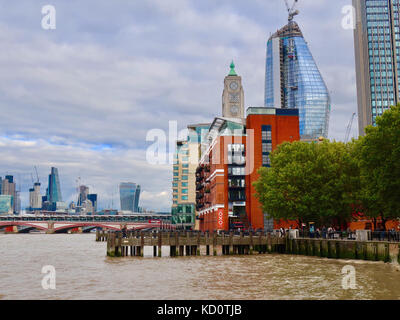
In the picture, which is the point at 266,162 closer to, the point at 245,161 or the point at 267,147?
the point at 267,147

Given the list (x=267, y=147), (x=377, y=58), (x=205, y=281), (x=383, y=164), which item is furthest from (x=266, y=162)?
(x=377, y=58)

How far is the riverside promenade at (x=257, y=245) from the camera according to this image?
41.5 m

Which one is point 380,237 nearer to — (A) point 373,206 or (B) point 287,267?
(A) point 373,206

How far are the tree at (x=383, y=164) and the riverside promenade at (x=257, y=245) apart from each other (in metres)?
5.83

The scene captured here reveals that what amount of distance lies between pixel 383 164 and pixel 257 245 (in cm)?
2135

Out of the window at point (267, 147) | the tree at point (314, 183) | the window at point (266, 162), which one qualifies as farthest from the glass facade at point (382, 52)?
the tree at point (314, 183)

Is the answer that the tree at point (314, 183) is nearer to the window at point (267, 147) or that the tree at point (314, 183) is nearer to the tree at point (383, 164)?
the tree at point (383, 164)

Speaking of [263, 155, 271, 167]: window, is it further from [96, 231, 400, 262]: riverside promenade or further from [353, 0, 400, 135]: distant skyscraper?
[353, 0, 400, 135]: distant skyscraper

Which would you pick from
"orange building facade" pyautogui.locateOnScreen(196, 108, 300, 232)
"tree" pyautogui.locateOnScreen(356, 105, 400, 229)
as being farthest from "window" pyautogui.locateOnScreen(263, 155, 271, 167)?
"tree" pyautogui.locateOnScreen(356, 105, 400, 229)

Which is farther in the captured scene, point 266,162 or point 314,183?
point 266,162

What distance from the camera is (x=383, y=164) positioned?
1834 inches

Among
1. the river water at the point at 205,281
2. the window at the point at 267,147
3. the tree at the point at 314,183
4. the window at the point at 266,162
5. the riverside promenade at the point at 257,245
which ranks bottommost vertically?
the river water at the point at 205,281

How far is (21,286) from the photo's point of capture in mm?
30188
